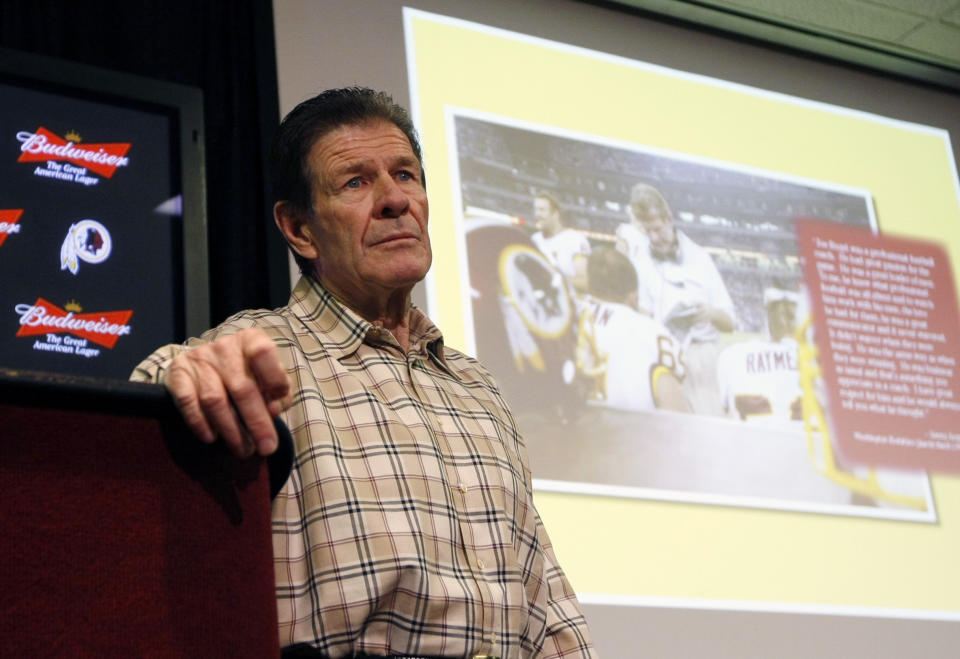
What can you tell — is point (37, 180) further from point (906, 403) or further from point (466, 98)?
point (906, 403)

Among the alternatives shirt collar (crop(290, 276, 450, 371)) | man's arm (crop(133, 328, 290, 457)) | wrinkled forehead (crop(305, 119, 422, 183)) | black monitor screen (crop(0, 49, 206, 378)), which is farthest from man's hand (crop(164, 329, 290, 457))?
black monitor screen (crop(0, 49, 206, 378))

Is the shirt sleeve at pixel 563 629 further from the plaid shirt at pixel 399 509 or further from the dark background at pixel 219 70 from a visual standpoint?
the dark background at pixel 219 70

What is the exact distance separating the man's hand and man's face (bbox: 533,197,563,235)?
7.11ft

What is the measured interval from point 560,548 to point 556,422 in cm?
31

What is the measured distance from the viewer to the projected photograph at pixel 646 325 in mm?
2812

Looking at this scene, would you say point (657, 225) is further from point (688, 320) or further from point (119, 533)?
point (119, 533)

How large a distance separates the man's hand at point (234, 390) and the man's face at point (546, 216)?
7.11 feet

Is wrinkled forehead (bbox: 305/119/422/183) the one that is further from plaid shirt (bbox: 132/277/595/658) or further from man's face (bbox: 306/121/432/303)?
plaid shirt (bbox: 132/277/595/658)

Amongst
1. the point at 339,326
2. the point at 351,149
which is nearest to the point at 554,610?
the point at 339,326

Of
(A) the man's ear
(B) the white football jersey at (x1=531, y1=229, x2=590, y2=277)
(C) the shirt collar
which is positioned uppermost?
(B) the white football jersey at (x1=531, y1=229, x2=590, y2=277)

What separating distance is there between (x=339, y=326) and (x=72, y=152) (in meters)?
1.36

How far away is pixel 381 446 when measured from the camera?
141 cm

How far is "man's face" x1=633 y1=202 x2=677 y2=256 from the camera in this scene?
3146 millimetres

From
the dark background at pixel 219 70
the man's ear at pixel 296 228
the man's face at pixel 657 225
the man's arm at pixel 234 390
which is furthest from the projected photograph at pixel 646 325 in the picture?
the man's arm at pixel 234 390
